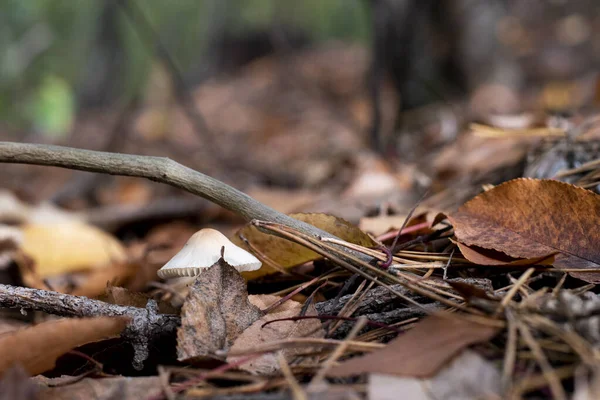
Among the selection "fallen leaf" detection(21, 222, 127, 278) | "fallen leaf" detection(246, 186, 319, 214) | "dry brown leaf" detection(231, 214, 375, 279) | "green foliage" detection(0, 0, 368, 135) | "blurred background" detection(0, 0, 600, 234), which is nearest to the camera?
"dry brown leaf" detection(231, 214, 375, 279)

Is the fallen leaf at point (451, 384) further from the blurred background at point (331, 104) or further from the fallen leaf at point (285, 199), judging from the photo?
the fallen leaf at point (285, 199)

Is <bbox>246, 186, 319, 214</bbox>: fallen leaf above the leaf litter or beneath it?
above

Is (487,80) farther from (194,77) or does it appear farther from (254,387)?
(194,77)

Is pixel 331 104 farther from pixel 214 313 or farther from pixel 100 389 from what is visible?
pixel 100 389

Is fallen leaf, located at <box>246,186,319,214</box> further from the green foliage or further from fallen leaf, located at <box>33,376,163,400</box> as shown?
the green foliage

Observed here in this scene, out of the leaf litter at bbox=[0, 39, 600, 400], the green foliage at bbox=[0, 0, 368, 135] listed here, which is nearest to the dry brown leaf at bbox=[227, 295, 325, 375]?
the leaf litter at bbox=[0, 39, 600, 400]

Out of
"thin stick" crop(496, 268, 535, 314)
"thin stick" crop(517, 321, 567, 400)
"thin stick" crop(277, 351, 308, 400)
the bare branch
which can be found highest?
the bare branch
